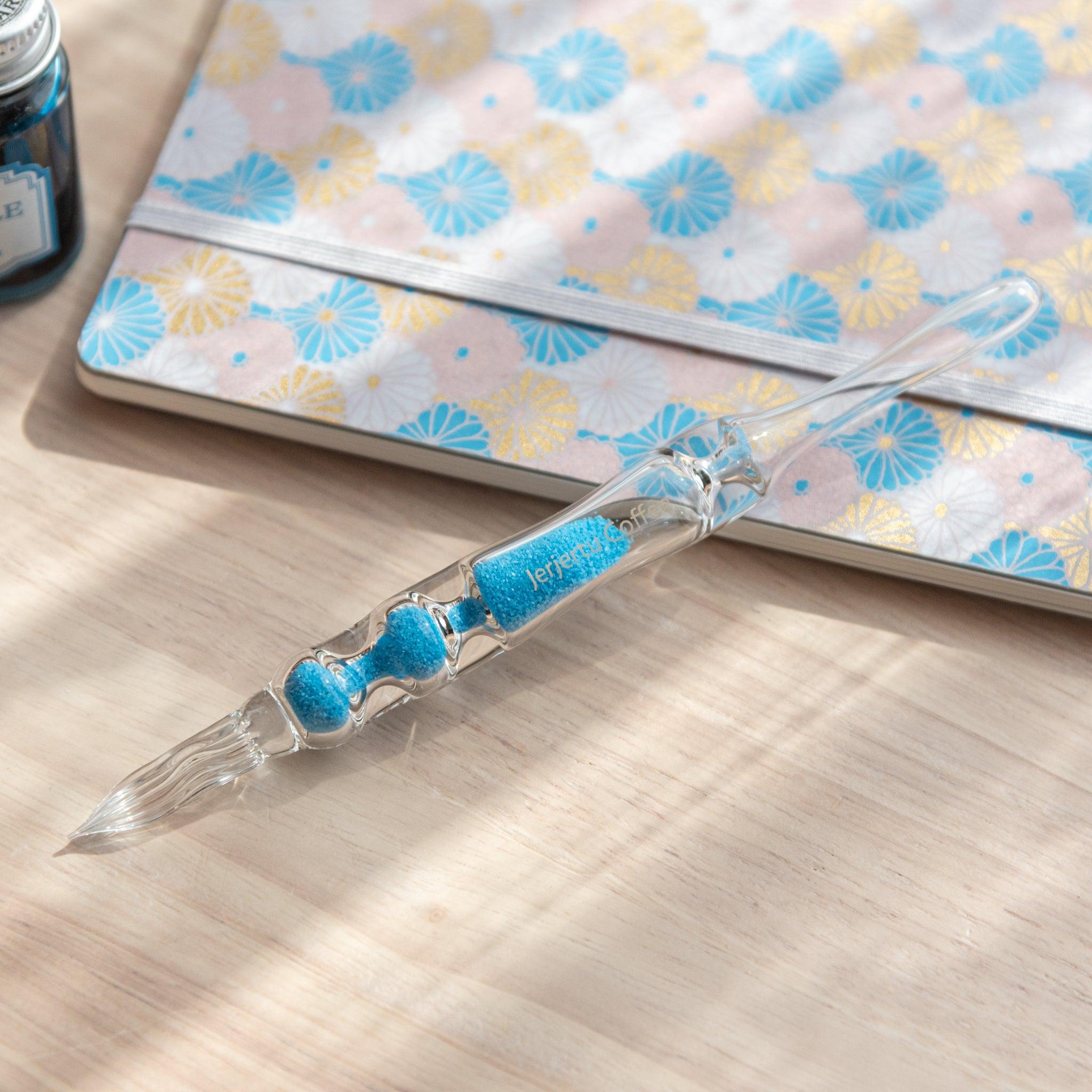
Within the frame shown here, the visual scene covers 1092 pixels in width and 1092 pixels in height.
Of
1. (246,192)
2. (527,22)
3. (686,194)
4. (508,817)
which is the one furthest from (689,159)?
(508,817)

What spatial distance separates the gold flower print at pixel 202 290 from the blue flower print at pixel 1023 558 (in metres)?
0.37

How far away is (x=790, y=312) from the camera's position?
1.88 feet

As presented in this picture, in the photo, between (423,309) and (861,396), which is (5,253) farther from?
(861,396)

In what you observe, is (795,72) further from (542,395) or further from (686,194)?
(542,395)

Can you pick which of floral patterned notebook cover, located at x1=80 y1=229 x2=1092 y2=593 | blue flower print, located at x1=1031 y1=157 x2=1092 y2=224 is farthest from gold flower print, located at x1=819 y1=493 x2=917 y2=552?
blue flower print, located at x1=1031 y1=157 x2=1092 y2=224

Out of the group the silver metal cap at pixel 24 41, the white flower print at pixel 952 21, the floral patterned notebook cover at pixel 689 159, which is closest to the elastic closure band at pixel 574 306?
the floral patterned notebook cover at pixel 689 159

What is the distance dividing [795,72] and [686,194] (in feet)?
0.35

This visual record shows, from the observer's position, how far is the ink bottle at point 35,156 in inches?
18.3

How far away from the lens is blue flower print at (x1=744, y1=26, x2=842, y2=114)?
628mm

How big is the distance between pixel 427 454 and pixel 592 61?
254 millimetres

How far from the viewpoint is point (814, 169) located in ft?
2.00

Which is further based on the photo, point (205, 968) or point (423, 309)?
point (423, 309)

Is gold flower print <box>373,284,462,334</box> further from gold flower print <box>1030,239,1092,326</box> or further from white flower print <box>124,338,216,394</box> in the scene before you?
gold flower print <box>1030,239,1092,326</box>

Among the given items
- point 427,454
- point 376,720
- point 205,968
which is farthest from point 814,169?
point 205,968
